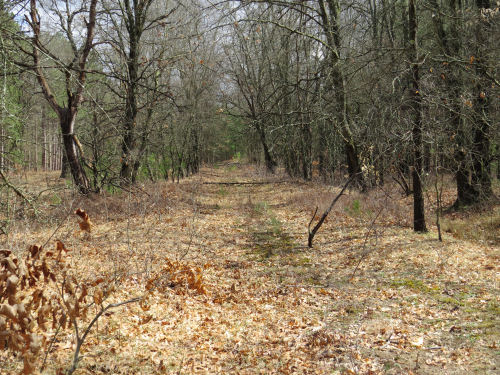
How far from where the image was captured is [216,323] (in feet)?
16.6

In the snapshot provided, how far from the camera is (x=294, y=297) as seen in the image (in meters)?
6.02

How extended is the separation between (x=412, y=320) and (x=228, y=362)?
262cm

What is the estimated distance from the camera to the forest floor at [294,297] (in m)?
4.09

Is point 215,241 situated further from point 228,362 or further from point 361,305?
point 228,362

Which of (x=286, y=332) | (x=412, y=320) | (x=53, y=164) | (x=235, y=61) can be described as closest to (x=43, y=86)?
(x=286, y=332)

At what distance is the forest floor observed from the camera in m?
4.09

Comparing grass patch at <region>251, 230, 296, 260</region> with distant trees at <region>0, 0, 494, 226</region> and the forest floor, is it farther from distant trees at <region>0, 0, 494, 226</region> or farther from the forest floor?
distant trees at <region>0, 0, 494, 226</region>

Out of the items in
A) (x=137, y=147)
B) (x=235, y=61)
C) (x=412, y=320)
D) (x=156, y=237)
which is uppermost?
(x=235, y=61)

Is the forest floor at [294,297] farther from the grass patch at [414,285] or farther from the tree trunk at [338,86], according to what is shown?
the tree trunk at [338,86]

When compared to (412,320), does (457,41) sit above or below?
above

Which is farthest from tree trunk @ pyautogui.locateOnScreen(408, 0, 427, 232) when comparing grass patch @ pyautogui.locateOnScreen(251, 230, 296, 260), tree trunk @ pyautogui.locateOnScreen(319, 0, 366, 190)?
grass patch @ pyautogui.locateOnScreen(251, 230, 296, 260)

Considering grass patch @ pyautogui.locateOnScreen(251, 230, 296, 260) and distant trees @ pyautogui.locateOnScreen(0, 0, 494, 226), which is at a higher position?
distant trees @ pyautogui.locateOnScreen(0, 0, 494, 226)

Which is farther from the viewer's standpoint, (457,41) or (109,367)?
(457,41)

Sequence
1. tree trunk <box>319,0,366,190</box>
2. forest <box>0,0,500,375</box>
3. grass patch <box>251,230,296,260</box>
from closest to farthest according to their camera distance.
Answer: forest <box>0,0,500,375</box> < grass patch <box>251,230,296,260</box> < tree trunk <box>319,0,366,190</box>
